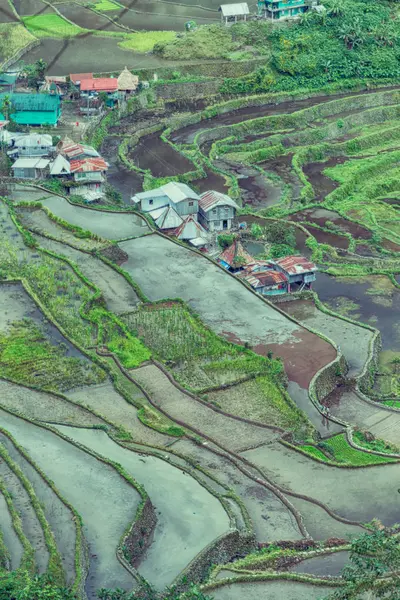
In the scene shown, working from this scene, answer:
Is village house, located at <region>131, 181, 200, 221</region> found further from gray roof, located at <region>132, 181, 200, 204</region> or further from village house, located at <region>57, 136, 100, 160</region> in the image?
village house, located at <region>57, 136, 100, 160</region>

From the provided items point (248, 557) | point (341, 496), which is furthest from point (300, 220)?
point (248, 557)

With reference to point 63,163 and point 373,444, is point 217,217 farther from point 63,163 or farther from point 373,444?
point 373,444

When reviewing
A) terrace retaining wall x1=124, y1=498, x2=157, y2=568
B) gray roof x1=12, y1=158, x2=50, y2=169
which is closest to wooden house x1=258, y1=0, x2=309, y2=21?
gray roof x1=12, y1=158, x2=50, y2=169

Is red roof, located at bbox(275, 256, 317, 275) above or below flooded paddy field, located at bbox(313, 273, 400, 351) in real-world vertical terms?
above

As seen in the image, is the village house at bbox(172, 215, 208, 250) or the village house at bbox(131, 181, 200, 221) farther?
the village house at bbox(131, 181, 200, 221)

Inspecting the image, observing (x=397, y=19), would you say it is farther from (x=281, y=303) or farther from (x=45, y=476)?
(x=45, y=476)

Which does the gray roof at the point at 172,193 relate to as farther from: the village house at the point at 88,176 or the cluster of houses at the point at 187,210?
the village house at the point at 88,176

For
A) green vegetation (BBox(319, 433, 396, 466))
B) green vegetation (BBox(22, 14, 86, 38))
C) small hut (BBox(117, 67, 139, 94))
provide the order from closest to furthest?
green vegetation (BBox(319, 433, 396, 466))
small hut (BBox(117, 67, 139, 94))
green vegetation (BBox(22, 14, 86, 38))
